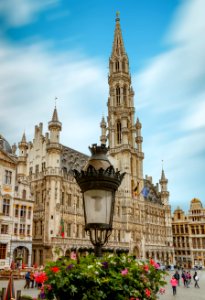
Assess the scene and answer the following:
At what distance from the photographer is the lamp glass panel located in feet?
24.1

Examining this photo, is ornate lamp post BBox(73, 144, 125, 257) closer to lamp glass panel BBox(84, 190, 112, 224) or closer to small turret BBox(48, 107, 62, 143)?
lamp glass panel BBox(84, 190, 112, 224)

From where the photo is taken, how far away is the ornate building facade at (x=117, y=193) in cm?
4906

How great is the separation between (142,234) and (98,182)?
6511cm

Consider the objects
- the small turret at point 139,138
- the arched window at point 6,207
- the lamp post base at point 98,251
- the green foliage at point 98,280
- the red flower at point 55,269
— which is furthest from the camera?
the small turret at point 139,138

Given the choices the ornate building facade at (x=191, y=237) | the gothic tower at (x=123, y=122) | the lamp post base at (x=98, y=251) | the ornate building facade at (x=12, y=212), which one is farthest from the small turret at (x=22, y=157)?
the lamp post base at (x=98, y=251)

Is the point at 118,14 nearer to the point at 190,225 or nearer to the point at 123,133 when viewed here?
the point at 123,133

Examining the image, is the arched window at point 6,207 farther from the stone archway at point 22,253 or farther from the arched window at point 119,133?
the arched window at point 119,133

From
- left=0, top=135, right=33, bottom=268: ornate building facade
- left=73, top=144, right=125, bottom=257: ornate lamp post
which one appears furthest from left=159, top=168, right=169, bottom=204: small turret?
left=73, top=144, right=125, bottom=257: ornate lamp post

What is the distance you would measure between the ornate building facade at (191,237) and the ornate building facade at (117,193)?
6773 mm

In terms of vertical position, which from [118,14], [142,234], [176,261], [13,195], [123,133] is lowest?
[176,261]

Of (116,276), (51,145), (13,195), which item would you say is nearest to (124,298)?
(116,276)

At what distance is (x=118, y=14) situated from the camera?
91.5 metres

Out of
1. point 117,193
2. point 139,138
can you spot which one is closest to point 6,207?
point 117,193

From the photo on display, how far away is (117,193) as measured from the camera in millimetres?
64875
